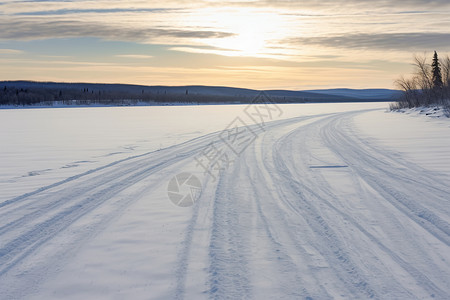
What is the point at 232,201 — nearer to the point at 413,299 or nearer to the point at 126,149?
the point at 413,299

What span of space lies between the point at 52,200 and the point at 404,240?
5.51 meters

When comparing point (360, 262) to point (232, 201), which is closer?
point (360, 262)

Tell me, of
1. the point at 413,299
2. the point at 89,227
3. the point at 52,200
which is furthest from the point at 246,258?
the point at 52,200

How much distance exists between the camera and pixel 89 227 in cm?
542

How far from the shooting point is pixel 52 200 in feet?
22.8

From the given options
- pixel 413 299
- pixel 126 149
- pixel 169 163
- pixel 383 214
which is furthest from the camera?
pixel 126 149

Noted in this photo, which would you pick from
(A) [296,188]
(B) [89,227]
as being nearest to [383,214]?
(A) [296,188]

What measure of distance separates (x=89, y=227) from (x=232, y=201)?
2.37 meters

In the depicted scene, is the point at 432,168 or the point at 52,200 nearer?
the point at 52,200

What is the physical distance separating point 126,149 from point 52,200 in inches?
302

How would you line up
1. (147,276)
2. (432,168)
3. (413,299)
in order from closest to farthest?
(413,299) → (147,276) → (432,168)

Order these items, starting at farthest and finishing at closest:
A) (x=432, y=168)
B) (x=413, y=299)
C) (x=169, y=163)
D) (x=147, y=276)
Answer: (x=169, y=163), (x=432, y=168), (x=147, y=276), (x=413, y=299)

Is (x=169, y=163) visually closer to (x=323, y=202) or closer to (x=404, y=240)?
(x=323, y=202)

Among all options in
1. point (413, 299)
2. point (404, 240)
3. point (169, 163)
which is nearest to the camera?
point (413, 299)
